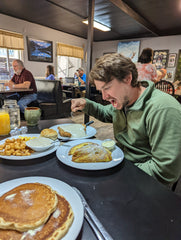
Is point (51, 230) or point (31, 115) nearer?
point (51, 230)

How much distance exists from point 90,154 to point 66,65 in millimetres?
8201

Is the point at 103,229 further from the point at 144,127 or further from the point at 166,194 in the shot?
the point at 144,127

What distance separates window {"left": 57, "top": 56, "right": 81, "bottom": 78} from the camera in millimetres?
7937

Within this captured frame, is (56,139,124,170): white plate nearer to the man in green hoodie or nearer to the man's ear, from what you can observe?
the man in green hoodie

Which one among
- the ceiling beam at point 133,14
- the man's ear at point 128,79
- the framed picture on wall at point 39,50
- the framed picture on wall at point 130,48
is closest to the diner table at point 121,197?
the man's ear at point 128,79

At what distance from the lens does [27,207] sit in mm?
420

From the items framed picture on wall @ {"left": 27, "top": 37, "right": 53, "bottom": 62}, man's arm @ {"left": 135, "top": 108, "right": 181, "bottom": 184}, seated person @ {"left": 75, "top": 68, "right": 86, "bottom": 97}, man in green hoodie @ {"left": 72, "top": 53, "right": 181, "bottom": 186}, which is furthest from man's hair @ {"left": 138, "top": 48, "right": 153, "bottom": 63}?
framed picture on wall @ {"left": 27, "top": 37, "right": 53, "bottom": 62}

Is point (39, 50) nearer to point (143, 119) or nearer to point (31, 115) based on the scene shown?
point (31, 115)

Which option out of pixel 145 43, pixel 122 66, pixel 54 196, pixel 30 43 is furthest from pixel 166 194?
pixel 145 43

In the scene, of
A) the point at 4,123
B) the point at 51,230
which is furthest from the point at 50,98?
the point at 51,230

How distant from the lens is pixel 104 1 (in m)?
4.09

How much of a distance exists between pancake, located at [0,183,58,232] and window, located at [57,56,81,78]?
7.95 metres

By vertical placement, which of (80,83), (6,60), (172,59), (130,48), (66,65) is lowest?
(80,83)

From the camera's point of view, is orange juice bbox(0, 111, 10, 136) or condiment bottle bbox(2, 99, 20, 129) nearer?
orange juice bbox(0, 111, 10, 136)
